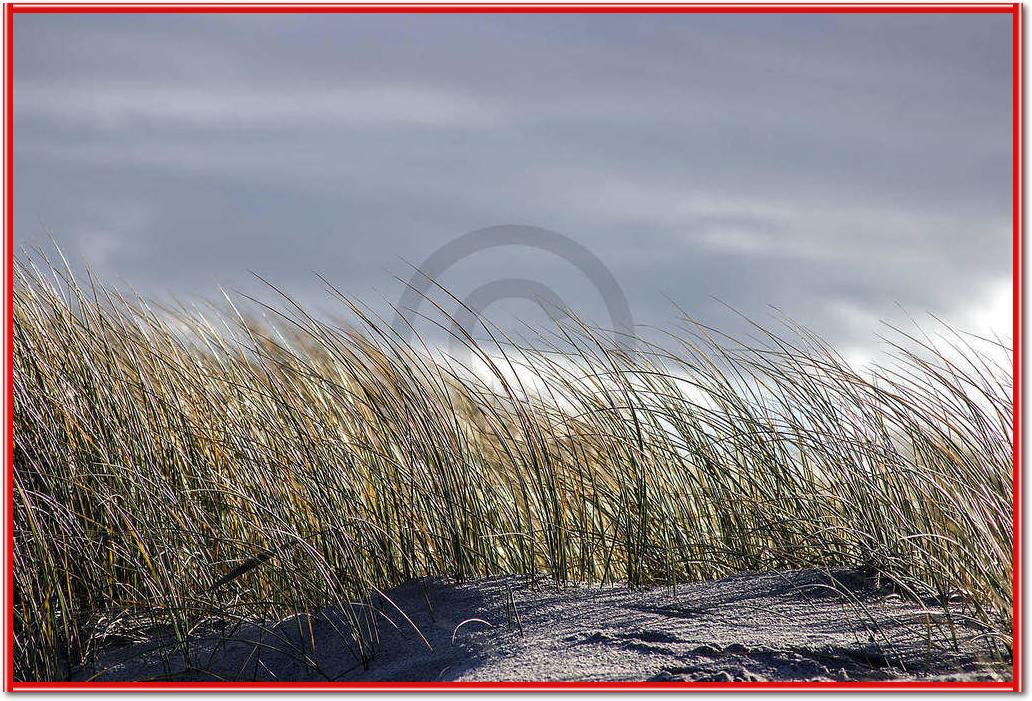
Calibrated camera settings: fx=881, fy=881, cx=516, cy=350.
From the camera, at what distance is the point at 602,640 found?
1.99 meters

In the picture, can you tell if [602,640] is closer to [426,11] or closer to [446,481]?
[446,481]

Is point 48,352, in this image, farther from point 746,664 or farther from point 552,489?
point 746,664

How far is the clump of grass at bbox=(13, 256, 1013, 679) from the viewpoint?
2.36 m

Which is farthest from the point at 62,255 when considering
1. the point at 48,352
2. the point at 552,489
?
the point at 552,489

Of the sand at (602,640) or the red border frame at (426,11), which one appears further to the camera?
the red border frame at (426,11)

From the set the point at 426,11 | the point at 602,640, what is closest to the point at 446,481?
the point at 602,640

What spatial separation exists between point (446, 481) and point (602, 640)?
0.65m

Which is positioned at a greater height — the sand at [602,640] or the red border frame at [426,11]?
the red border frame at [426,11]

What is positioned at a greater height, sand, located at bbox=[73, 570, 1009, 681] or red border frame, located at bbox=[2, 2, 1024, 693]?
red border frame, located at bbox=[2, 2, 1024, 693]

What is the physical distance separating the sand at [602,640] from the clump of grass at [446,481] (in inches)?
2.9

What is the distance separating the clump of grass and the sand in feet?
0.24

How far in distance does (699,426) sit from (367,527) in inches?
39.0

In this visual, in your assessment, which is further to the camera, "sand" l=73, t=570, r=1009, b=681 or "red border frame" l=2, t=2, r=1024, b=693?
"red border frame" l=2, t=2, r=1024, b=693

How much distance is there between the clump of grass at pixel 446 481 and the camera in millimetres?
2355
